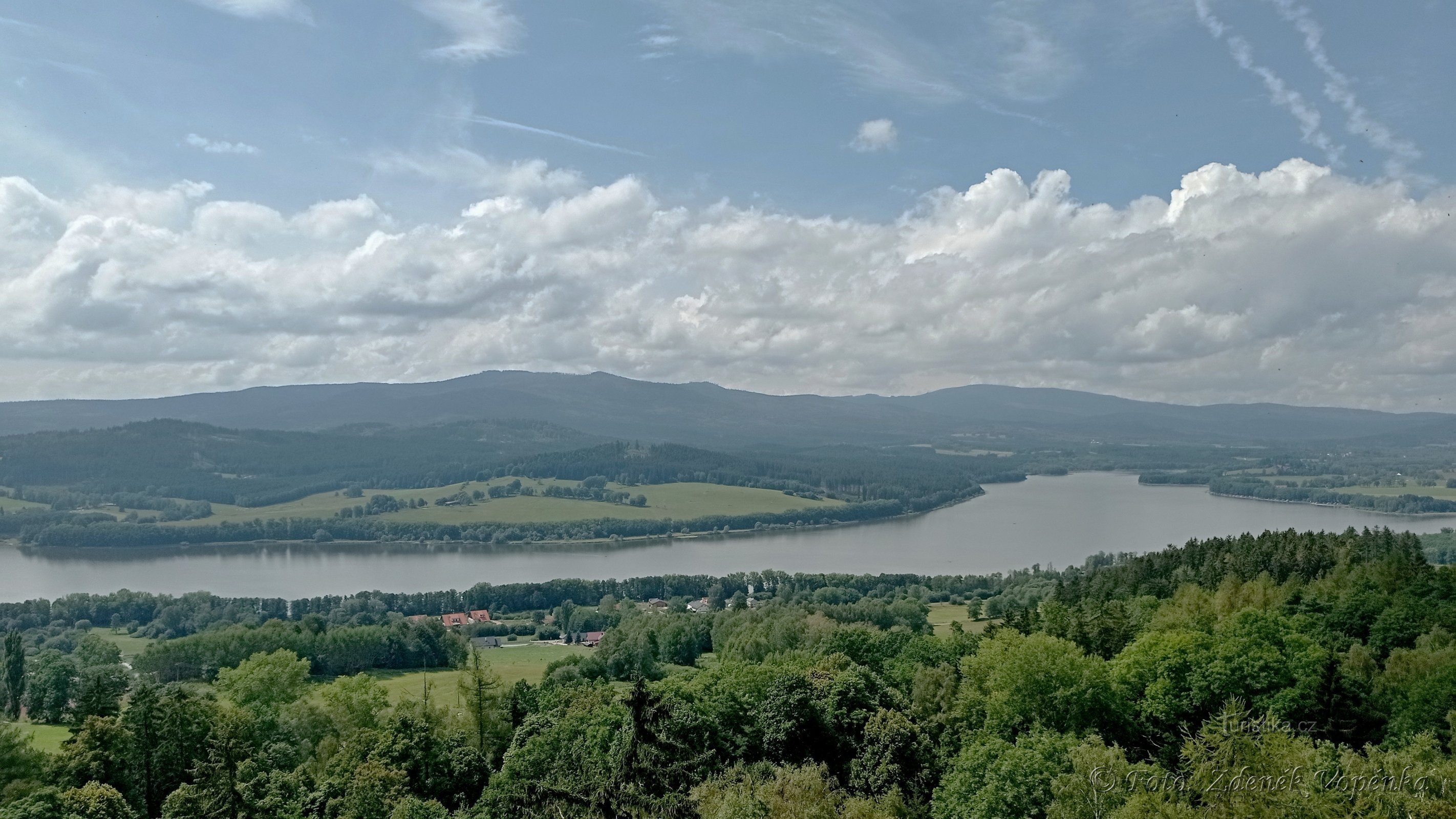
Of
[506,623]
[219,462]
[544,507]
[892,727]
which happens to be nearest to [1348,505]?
[544,507]

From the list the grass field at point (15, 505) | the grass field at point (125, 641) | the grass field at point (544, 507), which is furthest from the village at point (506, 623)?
the grass field at point (15, 505)

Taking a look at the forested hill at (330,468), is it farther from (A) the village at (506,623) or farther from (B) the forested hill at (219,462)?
(A) the village at (506,623)

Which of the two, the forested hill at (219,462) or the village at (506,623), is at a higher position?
the forested hill at (219,462)

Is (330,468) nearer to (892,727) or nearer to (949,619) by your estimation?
(949,619)

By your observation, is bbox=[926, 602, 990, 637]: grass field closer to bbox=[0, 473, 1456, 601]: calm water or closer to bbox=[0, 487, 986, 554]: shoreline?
bbox=[0, 473, 1456, 601]: calm water

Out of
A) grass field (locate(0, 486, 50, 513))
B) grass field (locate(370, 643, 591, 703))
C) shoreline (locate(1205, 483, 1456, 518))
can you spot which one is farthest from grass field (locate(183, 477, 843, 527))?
grass field (locate(370, 643, 591, 703))

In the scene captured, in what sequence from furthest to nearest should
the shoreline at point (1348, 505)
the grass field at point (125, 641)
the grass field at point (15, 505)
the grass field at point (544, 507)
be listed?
the grass field at point (544, 507), the grass field at point (15, 505), the shoreline at point (1348, 505), the grass field at point (125, 641)

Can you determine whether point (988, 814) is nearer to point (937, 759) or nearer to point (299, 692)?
point (937, 759)
